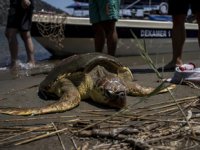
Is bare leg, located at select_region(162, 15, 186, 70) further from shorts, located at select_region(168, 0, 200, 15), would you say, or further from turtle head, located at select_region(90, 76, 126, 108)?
turtle head, located at select_region(90, 76, 126, 108)

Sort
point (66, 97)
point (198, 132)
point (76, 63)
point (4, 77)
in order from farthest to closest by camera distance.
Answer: point (4, 77) < point (76, 63) < point (66, 97) < point (198, 132)

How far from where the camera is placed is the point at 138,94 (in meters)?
4.44

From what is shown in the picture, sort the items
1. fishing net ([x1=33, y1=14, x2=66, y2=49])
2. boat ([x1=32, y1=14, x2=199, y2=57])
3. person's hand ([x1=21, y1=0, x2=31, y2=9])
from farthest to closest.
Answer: boat ([x1=32, y1=14, x2=199, y2=57])
fishing net ([x1=33, y1=14, x2=66, y2=49])
person's hand ([x1=21, y1=0, x2=31, y2=9])

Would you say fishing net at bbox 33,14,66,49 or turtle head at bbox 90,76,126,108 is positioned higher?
turtle head at bbox 90,76,126,108

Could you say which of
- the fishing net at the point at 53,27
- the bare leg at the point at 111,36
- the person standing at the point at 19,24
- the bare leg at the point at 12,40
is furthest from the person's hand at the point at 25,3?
the fishing net at the point at 53,27

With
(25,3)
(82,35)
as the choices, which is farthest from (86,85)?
(82,35)

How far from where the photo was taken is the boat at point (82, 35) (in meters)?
12.0

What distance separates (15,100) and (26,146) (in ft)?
5.13

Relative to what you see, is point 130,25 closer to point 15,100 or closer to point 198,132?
point 15,100

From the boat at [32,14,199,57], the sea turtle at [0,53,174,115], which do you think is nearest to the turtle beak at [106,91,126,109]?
the sea turtle at [0,53,174,115]

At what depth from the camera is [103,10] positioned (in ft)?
20.5

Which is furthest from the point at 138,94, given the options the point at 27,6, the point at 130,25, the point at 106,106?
the point at 130,25

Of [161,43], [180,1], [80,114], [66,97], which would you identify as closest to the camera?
[80,114]

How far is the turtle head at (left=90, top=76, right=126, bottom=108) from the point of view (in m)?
3.80
